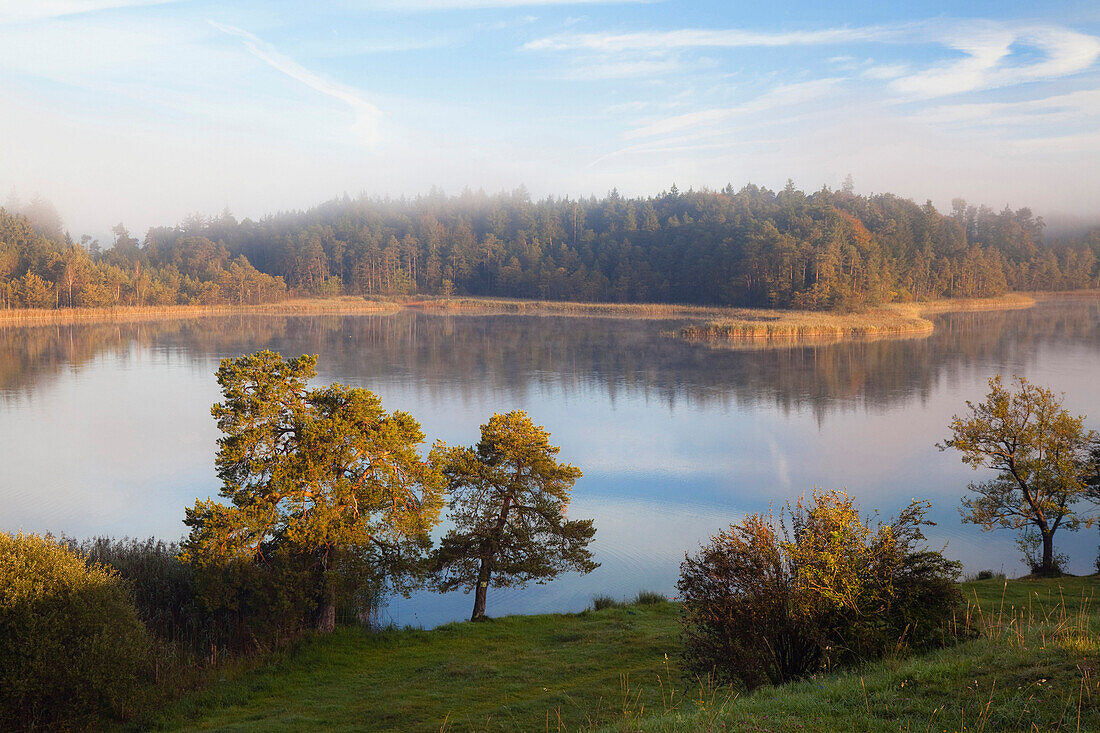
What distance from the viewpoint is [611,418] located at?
114ft

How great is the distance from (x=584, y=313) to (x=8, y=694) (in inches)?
3754

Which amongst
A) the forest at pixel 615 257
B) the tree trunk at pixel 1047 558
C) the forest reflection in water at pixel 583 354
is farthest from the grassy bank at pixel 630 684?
the forest at pixel 615 257

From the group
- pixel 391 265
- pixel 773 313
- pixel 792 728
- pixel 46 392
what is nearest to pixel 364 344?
pixel 46 392

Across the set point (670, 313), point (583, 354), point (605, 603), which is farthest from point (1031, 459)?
point (670, 313)

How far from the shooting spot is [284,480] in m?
14.6

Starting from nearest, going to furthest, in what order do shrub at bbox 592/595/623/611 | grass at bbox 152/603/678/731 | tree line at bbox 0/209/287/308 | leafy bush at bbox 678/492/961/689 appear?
leafy bush at bbox 678/492/961/689 → grass at bbox 152/603/678/731 → shrub at bbox 592/595/623/611 → tree line at bbox 0/209/287/308

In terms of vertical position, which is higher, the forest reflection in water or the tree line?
the tree line

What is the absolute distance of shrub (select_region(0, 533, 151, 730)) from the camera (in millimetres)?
9812

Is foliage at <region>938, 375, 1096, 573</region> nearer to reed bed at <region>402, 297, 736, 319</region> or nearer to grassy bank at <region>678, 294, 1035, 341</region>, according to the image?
grassy bank at <region>678, 294, 1035, 341</region>

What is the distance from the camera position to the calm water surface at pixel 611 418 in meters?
20.6

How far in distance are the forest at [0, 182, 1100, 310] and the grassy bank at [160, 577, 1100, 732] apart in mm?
74438

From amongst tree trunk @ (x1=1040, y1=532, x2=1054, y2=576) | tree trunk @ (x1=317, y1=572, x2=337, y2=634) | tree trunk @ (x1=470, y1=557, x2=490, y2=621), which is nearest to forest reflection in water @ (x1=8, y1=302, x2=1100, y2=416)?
tree trunk @ (x1=1040, y1=532, x2=1054, y2=576)

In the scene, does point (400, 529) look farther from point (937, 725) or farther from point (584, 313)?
point (584, 313)

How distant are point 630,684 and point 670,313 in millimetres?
89090
